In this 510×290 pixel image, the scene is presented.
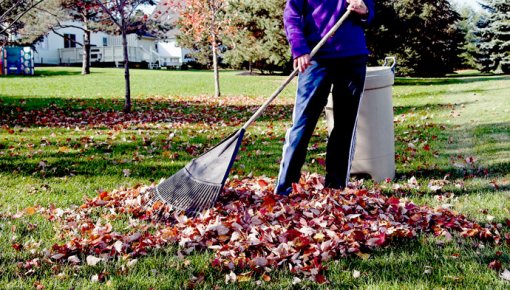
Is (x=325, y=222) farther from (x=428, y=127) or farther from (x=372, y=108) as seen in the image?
(x=428, y=127)

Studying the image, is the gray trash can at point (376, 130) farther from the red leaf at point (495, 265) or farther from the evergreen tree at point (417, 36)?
the evergreen tree at point (417, 36)

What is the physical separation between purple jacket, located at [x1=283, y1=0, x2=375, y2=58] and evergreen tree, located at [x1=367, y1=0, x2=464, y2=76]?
16.4 m

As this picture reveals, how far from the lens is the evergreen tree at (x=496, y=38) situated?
30764mm

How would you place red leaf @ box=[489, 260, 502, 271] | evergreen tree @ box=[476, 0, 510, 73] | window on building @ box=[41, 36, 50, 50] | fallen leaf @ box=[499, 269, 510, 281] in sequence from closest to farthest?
1. fallen leaf @ box=[499, 269, 510, 281]
2. red leaf @ box=[489, 260, 502, 271]
3. evergreen tree @ box=[476, 0, 510, 73]
4. window on building @ box=[41, 36, 50, 50]

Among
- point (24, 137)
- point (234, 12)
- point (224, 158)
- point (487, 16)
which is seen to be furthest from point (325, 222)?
point (487, 16)

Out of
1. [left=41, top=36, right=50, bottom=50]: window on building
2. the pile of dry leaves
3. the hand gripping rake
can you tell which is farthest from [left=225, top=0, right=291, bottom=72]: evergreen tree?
[left=41, top=36, right=50, bottom=50]: window on building

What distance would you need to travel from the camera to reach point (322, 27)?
399cm

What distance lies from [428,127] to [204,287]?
21.9 feet

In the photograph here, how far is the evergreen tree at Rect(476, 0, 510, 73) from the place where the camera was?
30.8 meters

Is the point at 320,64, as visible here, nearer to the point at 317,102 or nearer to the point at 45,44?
the point at 317,102

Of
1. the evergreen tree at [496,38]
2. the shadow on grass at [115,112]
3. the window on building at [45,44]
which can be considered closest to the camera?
the shadow on grass at [115,112]

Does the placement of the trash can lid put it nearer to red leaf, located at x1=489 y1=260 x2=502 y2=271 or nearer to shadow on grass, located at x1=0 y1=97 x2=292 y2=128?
red leaf, located at x1=489 y1=260 x2=502 y2=271

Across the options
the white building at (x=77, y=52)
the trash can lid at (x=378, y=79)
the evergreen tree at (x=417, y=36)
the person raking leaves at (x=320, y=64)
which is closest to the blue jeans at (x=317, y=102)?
the person raking leaves at (x=320, y=64)

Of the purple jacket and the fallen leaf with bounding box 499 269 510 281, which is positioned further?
the purple jacket
